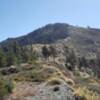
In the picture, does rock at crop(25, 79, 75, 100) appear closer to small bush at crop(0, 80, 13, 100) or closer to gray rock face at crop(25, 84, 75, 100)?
gray rock face at crop(25, 84, 75, 100)

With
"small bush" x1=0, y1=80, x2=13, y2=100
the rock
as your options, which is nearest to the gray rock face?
the rock

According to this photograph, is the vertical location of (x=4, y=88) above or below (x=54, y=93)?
above

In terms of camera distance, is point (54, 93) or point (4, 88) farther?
point (54, 93)

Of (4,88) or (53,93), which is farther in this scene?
(53,93)

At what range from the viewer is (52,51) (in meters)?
134

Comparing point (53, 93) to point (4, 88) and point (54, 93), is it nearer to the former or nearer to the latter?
point (54, 93)

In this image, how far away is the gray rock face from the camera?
22.8m

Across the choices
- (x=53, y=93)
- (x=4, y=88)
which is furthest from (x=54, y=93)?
(x=4, y=88)

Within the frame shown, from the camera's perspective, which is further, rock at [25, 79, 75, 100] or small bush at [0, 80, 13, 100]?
rock at [25, 79, 75, 100]

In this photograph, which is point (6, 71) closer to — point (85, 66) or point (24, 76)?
point (24, 76)

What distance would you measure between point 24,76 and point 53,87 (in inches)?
326

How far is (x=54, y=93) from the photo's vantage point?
957 inches

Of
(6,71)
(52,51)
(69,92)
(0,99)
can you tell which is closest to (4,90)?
(0,99)

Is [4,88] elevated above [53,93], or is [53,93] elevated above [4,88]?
[4,88]
